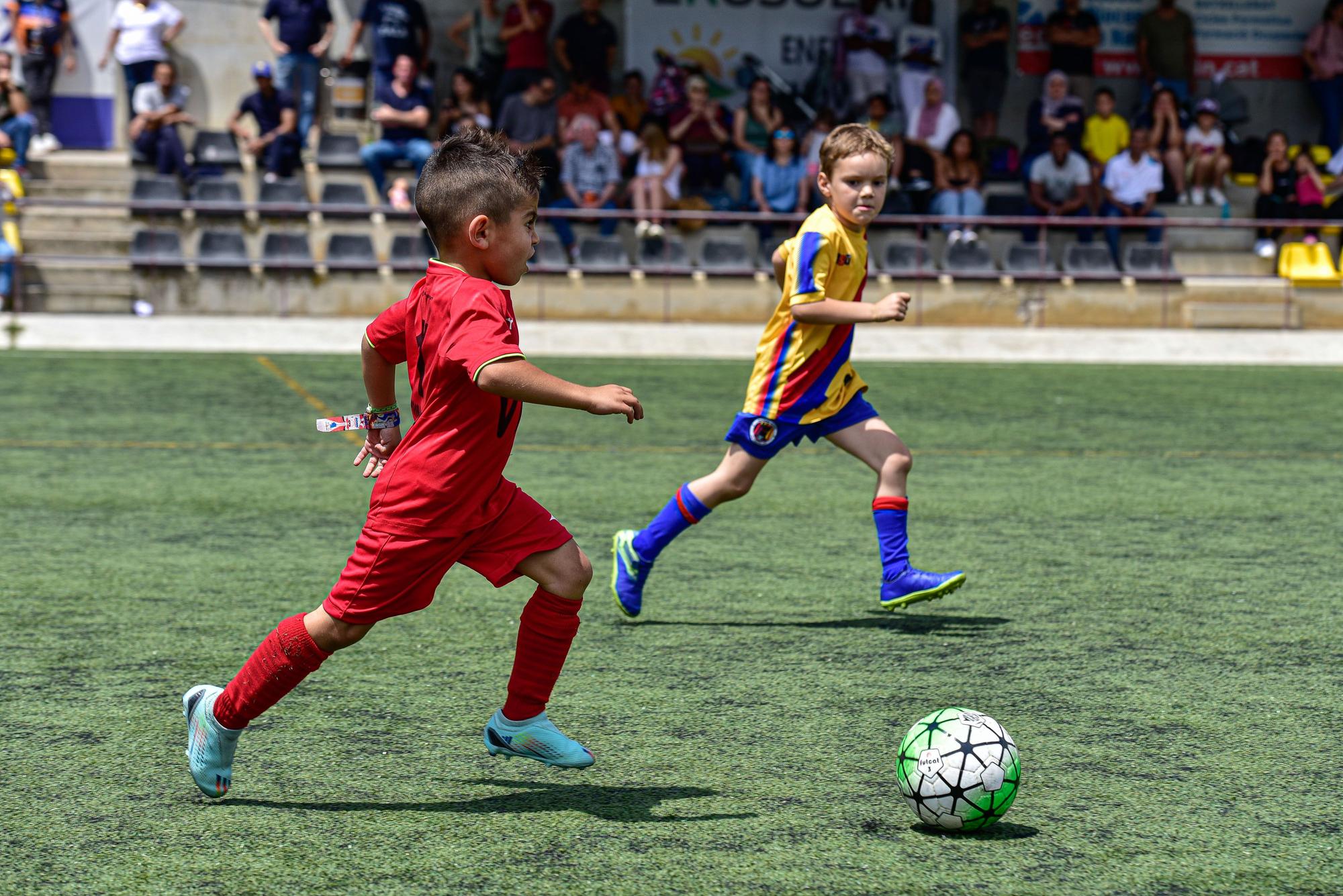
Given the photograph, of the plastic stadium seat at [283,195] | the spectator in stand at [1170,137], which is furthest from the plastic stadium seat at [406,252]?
the spectator in stand at [1170,137]

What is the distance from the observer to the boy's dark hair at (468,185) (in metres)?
3.55

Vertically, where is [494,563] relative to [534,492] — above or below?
above

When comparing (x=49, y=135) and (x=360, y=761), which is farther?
(x=49, y=135)

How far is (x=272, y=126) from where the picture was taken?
18.4m

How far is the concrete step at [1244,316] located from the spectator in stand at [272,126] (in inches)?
398

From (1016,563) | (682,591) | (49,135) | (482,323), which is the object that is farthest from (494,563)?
(49,135)

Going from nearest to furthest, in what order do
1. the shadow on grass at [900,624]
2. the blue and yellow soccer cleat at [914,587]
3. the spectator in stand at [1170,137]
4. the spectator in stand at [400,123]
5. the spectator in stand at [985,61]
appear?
the blue and yellow soccer cleat at [914,587] → the shadow on grass at [900,624] → the spectator in stand at [400,123] → the spectator in stand at [1170,137] → the spectator in stand at [985,61]

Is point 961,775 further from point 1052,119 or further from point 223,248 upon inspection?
point 1052,119

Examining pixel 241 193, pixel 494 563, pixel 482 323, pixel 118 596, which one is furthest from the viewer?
pixel 241 193

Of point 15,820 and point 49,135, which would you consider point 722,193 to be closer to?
point 49,135

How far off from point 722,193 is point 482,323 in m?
15.5

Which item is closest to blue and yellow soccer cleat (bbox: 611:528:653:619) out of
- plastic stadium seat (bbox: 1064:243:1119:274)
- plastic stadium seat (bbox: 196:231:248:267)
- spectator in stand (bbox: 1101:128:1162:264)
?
plastic stadium seat (bbox: 196:231:248:267)

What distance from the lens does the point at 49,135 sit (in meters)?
19.5

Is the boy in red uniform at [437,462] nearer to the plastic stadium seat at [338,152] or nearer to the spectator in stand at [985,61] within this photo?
the plastic stadium seat at [338,152]
